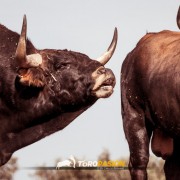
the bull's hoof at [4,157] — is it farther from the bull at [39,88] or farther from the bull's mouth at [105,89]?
the bull's mouth at [105,89]

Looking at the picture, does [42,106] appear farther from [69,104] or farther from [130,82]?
[130,82]

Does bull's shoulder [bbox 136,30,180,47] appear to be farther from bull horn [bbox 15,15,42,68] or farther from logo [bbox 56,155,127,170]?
logo [bbox 56,155,127,170]

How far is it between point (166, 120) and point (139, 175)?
932mm

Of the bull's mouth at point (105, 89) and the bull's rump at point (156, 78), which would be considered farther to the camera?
the bull's rump at point (156, 78)

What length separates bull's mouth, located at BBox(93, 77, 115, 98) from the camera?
1273 centimetres

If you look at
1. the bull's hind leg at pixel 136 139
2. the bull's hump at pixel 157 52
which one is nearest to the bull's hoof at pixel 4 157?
the bull's hind leg at pixel 136 139

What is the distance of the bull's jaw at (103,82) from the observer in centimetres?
1273

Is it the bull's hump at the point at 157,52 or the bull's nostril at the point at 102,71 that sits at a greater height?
the bull's nostril at the point at 102,71

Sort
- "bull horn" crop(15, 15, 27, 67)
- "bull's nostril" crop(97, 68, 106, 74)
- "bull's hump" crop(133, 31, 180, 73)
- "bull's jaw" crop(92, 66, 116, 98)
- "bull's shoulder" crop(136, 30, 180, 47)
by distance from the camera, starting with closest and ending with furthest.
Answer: "bull's jaw" crop(92, 66, 116, 98), "bull's nostril" crop(97, 68, 106, 74), "bull horn" crop(15, 15, 27, 67), "bull's hump" crop(133, 31, 180, 73), "bull's shoulder" crop(136, 30, 180, 47)

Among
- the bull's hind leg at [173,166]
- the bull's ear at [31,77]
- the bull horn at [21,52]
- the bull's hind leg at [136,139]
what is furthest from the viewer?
the bull's hind leg at [173,166]

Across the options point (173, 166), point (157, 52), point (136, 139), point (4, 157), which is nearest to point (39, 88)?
point (4, 157)

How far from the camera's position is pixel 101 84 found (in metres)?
12.8

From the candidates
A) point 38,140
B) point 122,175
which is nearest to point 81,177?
point 122,175

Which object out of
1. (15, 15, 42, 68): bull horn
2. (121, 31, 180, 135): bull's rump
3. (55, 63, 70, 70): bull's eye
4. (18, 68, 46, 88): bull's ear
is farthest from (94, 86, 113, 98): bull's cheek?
(121, 31, 180, 135): bull's rump
